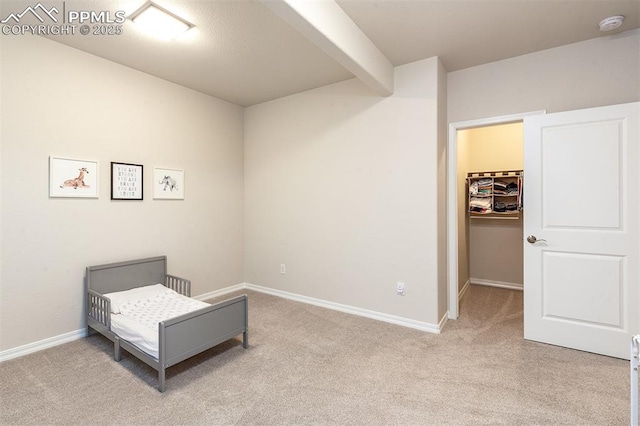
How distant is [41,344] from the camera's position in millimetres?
2658

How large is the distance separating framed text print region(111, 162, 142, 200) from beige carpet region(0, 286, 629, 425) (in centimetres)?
141

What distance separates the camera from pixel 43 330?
8.82ft

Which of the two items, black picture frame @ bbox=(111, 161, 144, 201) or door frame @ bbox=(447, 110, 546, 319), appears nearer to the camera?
black picture frame @ bbox=(111, 161, 144, 201)

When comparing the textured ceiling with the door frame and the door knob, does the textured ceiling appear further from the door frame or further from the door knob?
the door knob

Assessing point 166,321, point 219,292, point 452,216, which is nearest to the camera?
point 166,321

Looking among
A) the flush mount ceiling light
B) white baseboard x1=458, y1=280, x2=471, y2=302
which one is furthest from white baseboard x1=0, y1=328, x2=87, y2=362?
white baseboard x1=458, y1=280, x2=471, y2=302

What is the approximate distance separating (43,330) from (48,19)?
2.55 metres

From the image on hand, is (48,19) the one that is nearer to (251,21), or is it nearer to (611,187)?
(251,21)

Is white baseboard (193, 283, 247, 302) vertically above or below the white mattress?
below

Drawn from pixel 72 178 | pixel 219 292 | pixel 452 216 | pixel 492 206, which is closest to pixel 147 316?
pixel 72 178

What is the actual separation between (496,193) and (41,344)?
5464mm

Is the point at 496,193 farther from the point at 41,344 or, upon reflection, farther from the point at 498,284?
the point at 41,344

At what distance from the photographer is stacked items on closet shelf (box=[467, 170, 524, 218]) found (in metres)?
4.44

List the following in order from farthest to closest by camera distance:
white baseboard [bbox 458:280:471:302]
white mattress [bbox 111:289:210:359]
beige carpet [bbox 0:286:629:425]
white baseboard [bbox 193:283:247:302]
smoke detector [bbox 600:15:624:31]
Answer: white baseboard [bbox 458:280:471:302], white baseboard [bbox 193:283:247:302], smoke detector [bbox 600:15:624:31], white mattress [bbox 111:289:210:359], beige carpet [bbox 0:286:629:425]
